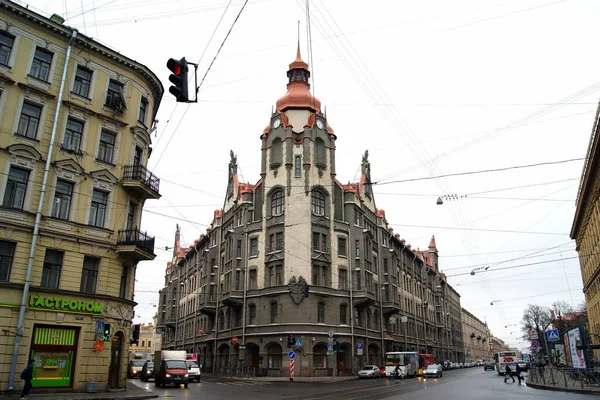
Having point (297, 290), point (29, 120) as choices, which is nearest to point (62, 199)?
point (29, 120)

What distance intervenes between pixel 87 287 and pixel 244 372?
2619 cm

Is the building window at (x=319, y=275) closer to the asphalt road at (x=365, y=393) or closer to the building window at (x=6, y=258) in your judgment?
the asphalt road at (x=365, y=393)

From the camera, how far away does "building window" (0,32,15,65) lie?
977 inches

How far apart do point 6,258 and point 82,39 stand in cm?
1254

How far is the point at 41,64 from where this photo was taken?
26219 millimetres

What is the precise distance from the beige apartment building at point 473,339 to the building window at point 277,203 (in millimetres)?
91576

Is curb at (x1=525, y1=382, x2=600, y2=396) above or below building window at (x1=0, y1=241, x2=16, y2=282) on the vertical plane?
below

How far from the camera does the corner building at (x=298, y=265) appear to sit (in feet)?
156

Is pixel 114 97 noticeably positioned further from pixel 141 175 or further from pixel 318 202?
pixel 318 202

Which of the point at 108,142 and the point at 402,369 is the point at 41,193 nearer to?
the point at 108,142

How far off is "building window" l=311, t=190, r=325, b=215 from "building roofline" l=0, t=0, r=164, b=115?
912 inches

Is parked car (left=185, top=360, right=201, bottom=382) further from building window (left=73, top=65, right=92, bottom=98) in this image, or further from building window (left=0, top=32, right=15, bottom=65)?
building window (left=0, top=32, right=15, bottom=65)

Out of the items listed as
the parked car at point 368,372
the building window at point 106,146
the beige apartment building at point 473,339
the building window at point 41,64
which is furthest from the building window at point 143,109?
the beige apartment building at point 473,339

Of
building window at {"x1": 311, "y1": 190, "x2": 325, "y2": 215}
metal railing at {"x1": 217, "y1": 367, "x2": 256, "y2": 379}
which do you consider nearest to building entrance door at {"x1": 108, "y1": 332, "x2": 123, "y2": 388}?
metal railing at {"x1": 217, "y1": 367, "x2": 256, "y2": 379}
